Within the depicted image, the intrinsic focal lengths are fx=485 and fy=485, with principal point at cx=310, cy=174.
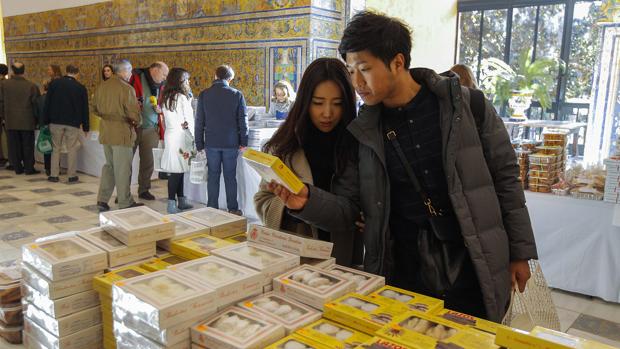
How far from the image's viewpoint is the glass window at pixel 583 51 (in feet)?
31.2

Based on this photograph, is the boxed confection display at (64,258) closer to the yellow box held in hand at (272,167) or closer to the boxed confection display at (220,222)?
the boxed confection display at (220,222)

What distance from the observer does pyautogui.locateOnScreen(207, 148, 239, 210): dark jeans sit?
222 inches

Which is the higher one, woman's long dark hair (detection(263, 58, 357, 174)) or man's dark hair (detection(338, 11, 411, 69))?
man's dark hair (detection(338, 11, 411, 69))

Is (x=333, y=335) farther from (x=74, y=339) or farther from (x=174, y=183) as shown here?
(x=174, y=183)

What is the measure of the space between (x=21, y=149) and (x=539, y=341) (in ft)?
31.8

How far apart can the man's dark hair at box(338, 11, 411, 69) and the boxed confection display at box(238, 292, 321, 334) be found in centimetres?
83

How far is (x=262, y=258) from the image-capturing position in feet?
4.85

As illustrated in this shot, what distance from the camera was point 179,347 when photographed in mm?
1148

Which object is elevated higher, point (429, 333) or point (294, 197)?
point (294, 197)

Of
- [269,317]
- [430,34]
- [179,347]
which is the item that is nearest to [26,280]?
[179,347]

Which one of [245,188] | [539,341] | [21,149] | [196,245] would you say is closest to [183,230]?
[196,245]

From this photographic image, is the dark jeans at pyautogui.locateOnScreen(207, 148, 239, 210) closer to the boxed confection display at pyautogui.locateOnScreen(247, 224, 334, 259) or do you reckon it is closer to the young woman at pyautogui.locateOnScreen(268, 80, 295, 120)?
the young woman at pyautogui.locateOnScreen(268, 80, 295, 120)

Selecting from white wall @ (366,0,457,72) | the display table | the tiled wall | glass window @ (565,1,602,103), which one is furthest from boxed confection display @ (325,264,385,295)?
glass window @ (565,1,602,103)

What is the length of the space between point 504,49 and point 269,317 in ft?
35.0
